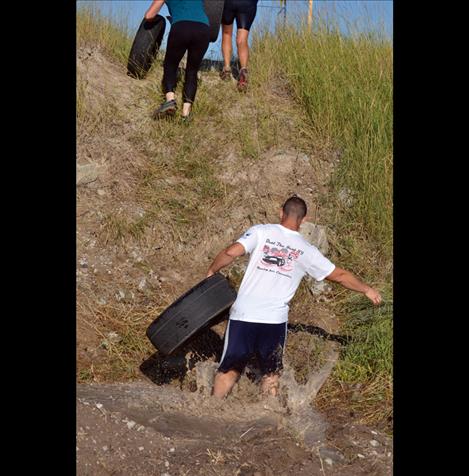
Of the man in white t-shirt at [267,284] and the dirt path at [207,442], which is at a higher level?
the man in white t-shirt at [267,284]

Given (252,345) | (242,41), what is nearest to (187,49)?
(242,41)

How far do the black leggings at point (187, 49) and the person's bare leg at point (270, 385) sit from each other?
14.5 ft

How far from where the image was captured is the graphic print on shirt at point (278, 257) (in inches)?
197

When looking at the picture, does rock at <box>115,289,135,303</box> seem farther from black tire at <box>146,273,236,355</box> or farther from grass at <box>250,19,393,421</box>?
grass at <box>250,19,393,421</box>

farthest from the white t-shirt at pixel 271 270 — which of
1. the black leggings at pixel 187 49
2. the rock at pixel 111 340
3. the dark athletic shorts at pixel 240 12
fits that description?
the dark athletic shorts at pixel 240 12

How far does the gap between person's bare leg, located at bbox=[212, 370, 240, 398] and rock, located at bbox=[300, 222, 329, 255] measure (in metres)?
2.38

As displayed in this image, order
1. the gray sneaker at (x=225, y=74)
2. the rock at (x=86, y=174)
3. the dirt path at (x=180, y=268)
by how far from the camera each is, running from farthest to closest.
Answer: the gray sneaker at (x=225, y=74) < the rock at (x=86, y=174) < the dirt path at (x=180, y=268)

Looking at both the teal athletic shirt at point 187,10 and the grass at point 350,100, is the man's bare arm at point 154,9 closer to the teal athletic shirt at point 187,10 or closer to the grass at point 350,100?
the teal athletic shirt at point 187,10

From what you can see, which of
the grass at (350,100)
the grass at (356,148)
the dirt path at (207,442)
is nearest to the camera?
the dirt path at (207,442)

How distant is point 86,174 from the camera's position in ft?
26.6

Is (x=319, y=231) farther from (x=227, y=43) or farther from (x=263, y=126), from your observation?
(x=227, y=43)

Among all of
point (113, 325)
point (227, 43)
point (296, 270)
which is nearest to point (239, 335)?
point (296, 270)

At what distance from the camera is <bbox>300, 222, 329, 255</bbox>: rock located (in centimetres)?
716
